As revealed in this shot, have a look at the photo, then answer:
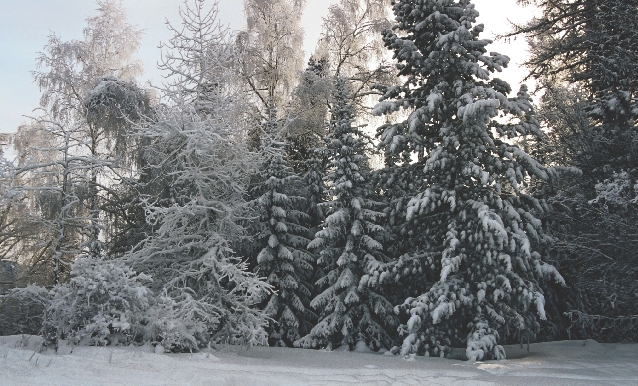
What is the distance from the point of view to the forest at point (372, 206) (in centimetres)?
1193

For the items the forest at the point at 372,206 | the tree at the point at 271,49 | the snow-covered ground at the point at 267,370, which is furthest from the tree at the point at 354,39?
the snow-covered ground at the point at 267,370

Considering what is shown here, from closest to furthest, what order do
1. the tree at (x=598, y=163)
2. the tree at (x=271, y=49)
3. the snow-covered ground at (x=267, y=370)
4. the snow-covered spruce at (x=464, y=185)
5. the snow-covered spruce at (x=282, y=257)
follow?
1. the snow-covered ground at (x=267, y=370)
2. the tree at (x=598, y=163)
3. the snow-covered spruce at (x=464, y=185)
4. the snow-covered spruce at (x=282, y=257)
5. the tree at (x=271, y=49)

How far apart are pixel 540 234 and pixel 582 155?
2.48 m

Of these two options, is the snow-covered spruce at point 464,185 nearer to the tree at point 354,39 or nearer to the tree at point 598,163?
the tree at point 598,163

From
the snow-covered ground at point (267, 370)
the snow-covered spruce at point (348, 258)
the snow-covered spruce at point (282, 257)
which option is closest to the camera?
the snow-covered ground at point (267, 370)

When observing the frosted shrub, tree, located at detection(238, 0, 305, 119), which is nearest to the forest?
the frosted shrub

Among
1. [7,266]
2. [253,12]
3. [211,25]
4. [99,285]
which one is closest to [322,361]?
[99,285]

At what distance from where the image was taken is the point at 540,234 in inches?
535

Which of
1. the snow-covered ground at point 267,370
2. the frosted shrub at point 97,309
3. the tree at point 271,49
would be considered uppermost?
the tree at point 271,49

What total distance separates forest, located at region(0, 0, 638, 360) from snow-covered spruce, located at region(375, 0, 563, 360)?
2.4 inches

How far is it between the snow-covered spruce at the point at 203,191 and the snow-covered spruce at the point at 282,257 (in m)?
1.58

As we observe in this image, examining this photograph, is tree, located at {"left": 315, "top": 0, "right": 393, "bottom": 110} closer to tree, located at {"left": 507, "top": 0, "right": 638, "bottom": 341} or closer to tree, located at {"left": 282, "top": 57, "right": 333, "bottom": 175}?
Result: tree, located at {"left": 282, "top": 57, "right": 333, "bottom": 175}

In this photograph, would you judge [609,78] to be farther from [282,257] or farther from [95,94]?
[95,94]

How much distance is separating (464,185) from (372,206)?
11.3 feet
